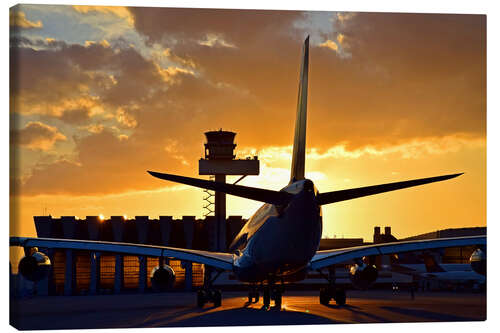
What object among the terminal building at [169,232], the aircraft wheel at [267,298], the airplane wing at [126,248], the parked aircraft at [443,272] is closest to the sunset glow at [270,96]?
the airplane wing at [126,248]

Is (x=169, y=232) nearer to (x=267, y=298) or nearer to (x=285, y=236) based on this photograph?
(x=267, y=298)

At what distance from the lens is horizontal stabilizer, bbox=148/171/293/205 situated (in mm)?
17781

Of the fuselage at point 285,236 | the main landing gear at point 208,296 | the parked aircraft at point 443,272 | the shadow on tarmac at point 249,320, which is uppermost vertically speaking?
the fuselage at point 285,236

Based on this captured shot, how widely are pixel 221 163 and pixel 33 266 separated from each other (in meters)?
51.7

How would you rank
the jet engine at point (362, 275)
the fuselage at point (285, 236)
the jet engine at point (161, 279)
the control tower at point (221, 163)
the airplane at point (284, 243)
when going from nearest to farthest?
the airplane at point (284, 243), the fuselage at point (285, 236), the jet engine at point (161, 279), the jet engine at point (362, 275), the control tower at point (221, 163)

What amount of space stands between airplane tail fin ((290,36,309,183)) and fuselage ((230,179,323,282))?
1.97 meters

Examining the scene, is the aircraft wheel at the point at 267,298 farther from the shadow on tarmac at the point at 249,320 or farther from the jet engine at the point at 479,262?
the jet engine at the point at 479,262

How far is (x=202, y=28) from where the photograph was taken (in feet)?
82.2

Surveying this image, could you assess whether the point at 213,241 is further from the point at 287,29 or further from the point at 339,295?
the point at 287,29

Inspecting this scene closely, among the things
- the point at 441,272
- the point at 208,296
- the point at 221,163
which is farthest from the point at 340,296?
the point at 221,163

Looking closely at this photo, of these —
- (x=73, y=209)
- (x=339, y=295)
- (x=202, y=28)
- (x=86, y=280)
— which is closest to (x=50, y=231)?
(x=86, y=280)

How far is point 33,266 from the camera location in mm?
25344

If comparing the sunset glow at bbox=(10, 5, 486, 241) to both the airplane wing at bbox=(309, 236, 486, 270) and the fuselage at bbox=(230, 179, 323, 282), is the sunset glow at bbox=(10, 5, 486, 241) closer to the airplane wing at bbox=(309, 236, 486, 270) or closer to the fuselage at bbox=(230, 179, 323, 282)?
the airplane wing at bbox=(309, 236, 486, 270)

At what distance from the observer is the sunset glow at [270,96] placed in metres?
24.0
